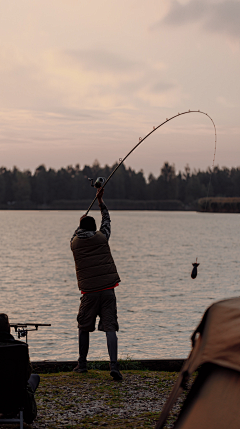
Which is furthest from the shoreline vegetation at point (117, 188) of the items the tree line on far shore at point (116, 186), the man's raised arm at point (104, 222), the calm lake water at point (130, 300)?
the man's raised arm at point (104, 222)

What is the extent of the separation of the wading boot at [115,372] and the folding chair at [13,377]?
7.06 feet

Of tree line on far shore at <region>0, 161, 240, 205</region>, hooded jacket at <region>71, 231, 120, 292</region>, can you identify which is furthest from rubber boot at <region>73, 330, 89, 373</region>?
tree line on far shore at <region>0, 161, 240, 205</region>

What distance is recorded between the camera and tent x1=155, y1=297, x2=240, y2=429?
11.7 feet

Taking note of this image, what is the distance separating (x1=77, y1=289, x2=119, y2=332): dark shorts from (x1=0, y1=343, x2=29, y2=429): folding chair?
6.81 feet

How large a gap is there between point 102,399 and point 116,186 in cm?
17558

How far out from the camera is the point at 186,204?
655 feet

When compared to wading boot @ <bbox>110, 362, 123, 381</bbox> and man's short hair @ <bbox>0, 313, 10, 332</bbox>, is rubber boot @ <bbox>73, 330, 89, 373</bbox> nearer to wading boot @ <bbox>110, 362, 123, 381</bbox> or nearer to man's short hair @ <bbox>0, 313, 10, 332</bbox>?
wading boot @ <bbox>110, 362, 123, 381</bbox>

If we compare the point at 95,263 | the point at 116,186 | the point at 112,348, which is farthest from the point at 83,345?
the point at 116,186

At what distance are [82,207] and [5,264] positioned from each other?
15693 centimetres

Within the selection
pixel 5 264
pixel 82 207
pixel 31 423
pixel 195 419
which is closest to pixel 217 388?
pixel 195 419

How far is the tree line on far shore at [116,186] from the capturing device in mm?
184250

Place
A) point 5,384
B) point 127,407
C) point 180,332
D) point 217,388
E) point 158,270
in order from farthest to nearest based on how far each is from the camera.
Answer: point 158,270, point 180,332, point 127,407, point 5,384, point 217,388

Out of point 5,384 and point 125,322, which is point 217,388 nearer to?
point 5,384

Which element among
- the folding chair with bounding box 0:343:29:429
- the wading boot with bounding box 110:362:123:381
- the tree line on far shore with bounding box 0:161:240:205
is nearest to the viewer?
the folding chair with bounding box 0:343:29:429
